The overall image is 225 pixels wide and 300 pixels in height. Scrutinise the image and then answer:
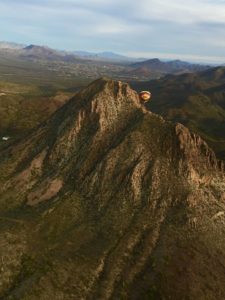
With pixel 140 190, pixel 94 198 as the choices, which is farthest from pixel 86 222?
pixel 140 190

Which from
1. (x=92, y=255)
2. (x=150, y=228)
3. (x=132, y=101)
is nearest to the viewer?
(x=92, y=255)

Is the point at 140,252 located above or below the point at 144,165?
below

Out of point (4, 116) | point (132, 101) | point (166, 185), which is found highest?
point (132, 101)

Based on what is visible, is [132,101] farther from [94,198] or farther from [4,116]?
[4,116]

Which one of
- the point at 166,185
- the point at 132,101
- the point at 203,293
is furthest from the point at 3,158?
the point at 203,293

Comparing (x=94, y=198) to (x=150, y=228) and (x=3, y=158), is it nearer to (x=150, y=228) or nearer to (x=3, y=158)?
(x=150, y=228)

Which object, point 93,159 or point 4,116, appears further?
point 4,116

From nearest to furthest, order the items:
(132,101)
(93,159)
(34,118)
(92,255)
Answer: (92,255) → (93,159) → (132,101) → (34,118)
